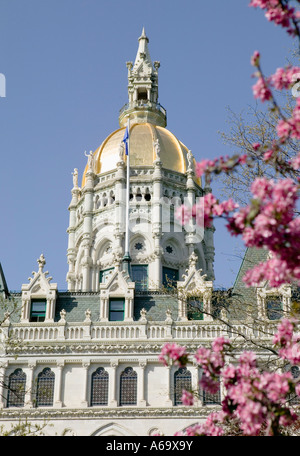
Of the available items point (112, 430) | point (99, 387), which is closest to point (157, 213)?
point (99, 387)

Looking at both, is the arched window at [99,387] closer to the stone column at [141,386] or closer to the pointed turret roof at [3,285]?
the stone column at [141,386]

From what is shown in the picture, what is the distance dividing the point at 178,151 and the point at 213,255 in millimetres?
9586

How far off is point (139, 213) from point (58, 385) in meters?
25.2

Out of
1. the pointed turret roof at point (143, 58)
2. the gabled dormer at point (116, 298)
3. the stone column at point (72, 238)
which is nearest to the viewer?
the gabled dormer at point (116, 298)

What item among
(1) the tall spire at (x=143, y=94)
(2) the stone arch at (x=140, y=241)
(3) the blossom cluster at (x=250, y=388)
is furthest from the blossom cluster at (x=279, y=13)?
(1) the tall spire at (x=143, y=94)

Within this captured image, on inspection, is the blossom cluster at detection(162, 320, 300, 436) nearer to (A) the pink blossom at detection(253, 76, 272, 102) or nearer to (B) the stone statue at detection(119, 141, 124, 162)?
(A) the pink blossom at detection(253, 76, 272, 102)

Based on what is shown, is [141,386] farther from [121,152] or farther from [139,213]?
[121,152]

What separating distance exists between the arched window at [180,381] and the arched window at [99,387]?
362 cm

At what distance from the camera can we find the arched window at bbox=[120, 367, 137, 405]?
4109cm

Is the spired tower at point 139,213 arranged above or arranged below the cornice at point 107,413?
above

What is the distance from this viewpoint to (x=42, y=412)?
4041cm

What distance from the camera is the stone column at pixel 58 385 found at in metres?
40.9

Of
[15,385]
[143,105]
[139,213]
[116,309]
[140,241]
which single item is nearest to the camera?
[15,385]

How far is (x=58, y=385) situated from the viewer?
136 feet
